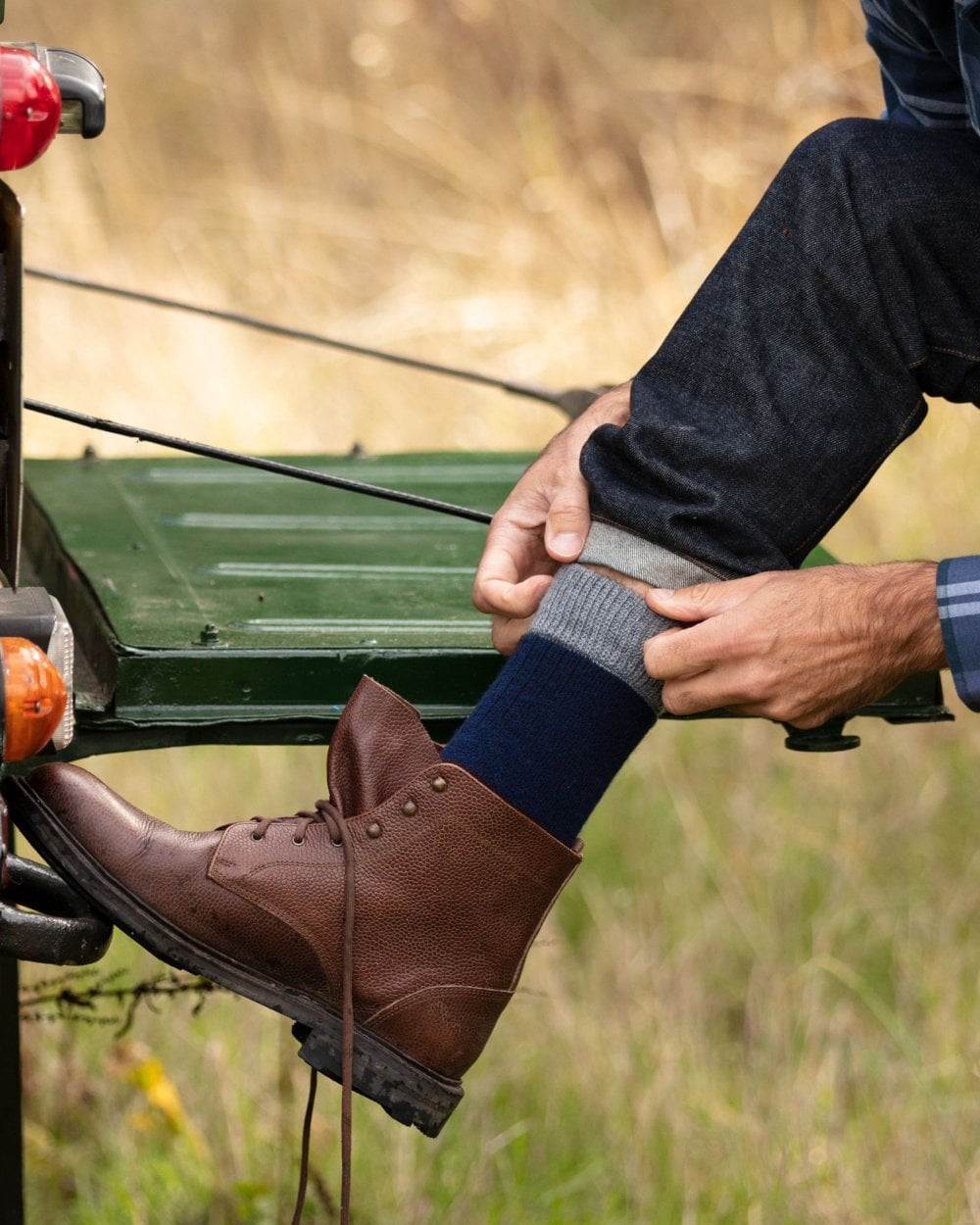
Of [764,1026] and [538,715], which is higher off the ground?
[538,715]

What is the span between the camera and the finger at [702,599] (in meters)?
1.51

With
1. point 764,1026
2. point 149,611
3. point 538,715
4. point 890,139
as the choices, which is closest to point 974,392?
point 890,139

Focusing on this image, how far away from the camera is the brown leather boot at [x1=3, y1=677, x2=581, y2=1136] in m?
1.48

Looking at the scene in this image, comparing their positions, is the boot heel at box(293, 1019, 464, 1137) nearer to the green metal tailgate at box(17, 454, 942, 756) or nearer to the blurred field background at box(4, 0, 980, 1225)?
the green metal tailgate at box(17, 454, 942, 756)

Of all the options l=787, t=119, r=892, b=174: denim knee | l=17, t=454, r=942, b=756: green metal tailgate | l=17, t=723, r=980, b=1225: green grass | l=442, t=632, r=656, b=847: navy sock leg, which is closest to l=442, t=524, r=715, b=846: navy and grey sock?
l=442, t=632, r=656, b=847: navy sock leg

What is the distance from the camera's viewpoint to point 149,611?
1.70m

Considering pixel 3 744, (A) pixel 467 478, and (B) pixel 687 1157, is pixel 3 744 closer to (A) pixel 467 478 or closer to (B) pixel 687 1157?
(A) pixel 467 478

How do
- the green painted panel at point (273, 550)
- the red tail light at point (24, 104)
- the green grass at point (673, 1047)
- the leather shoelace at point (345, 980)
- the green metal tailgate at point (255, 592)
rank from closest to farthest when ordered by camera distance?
the red tail light at point (24, 104), the leather shoelace at point (345, 980), the green metal tailgate at point (255, 592), the green painted panel at point (273, 550), the green grass at point (673, 1047)

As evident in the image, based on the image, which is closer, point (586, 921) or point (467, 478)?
point (467, 478)

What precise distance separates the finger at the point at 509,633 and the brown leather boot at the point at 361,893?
0.14 meters

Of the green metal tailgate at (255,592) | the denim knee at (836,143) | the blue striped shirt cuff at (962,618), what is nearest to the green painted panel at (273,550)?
the green metal tailgate at (255,592)

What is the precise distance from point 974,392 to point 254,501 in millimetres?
1050

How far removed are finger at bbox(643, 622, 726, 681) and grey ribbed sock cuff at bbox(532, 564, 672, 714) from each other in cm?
2

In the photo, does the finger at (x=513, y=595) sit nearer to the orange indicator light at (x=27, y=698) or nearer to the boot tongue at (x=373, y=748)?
the boot tongue at (x=373, y=748)
